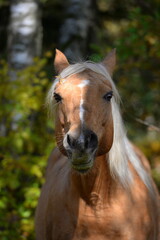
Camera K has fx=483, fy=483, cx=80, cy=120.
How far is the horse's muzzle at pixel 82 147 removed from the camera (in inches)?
126

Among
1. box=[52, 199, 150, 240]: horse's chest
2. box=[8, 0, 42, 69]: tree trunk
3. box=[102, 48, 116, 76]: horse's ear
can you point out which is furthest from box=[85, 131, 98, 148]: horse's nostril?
box=[8, 0, 42, 69]: tree trunk

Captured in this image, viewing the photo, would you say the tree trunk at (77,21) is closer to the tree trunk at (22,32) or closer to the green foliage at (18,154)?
the tree trunk at (22,32)

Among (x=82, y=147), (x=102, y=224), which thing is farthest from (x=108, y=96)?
(x=102, y=224)

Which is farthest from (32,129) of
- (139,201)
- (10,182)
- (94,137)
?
(94,137)

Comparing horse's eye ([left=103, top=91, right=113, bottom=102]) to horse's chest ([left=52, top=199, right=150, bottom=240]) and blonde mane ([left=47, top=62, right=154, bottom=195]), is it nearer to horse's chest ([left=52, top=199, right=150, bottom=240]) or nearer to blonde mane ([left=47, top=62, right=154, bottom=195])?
blonde mane ([left=47, top=62, right=154, bottom=195])

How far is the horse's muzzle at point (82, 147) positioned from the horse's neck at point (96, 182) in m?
0.47

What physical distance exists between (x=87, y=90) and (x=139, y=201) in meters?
1.06

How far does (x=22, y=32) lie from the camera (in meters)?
7.15

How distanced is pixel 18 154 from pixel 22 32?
6.19 ft

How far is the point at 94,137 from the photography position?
10.8 ft

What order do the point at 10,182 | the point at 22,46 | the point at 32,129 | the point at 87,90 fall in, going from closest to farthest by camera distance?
1. the point at 87,90
2. the point at 10,182
3. the point at 32,129
4. the point at 22,46

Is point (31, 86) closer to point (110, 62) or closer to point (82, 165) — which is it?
point (110, 62)

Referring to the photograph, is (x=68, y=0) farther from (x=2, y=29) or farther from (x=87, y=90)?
(x=87, y=90)

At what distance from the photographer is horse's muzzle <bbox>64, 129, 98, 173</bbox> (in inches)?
126
